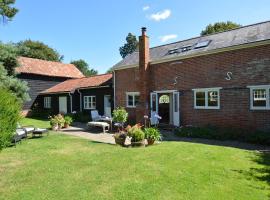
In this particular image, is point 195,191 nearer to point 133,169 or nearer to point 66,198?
point 133,169

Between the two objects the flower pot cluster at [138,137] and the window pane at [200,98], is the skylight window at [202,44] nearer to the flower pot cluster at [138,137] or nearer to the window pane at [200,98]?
the window pane at [200,98]

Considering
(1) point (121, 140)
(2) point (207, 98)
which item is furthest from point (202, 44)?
(1) point (121, 140)

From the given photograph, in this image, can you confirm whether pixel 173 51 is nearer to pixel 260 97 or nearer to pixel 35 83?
pixel 260 97

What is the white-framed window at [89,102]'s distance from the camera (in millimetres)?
25044

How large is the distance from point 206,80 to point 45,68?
22.0 meters

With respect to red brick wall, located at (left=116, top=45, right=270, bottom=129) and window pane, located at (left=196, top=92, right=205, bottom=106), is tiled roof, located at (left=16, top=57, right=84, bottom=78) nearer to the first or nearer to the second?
red brick wall, located at (left=116, top=45, right=270, bottom=129)

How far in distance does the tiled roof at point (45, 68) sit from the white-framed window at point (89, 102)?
7711mm

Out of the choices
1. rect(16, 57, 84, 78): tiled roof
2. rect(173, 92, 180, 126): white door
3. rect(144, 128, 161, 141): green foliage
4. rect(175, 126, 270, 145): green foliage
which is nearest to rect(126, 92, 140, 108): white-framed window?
rect(173, 92, 180, 126): white door

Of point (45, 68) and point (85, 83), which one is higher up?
point (45, 68)

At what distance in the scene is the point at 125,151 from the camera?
405 inches

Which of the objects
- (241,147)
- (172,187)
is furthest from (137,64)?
(172,187)

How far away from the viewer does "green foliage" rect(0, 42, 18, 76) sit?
22.0 meters

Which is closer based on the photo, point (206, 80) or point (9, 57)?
point (206, 80)

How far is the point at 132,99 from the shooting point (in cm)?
2080
